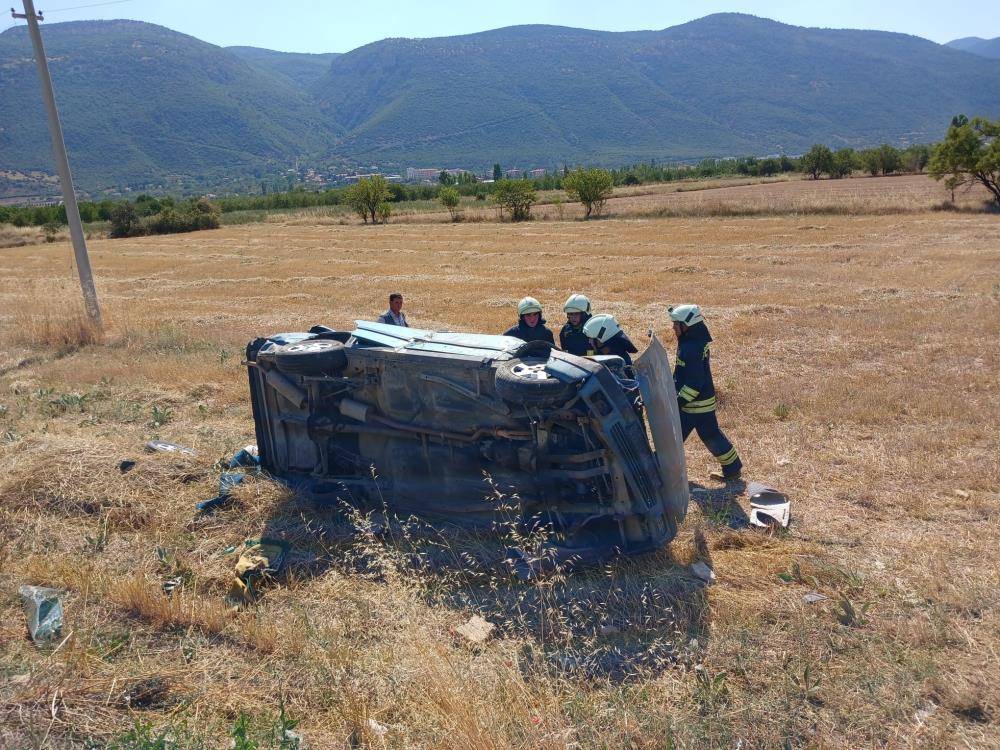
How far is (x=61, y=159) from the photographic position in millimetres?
12633

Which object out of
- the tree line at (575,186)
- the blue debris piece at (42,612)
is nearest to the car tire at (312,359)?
the blue debris piece at (42,612)

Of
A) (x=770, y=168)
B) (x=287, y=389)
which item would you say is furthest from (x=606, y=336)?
(x=770, y=168)

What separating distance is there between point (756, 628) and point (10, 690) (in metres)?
3.83

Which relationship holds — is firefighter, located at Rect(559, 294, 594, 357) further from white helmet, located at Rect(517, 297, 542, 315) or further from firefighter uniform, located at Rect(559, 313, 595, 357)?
white helmet, located at Rect(517, 297, 542, 315)

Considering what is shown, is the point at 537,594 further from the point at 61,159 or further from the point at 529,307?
the point at 61,159

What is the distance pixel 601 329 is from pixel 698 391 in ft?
3.28

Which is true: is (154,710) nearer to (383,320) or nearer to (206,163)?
(383,320)

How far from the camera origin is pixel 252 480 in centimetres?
606

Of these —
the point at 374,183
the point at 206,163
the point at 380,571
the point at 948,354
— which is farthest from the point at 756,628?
the point at 206,163

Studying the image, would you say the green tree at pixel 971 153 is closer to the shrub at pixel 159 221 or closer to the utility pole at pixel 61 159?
→ the utility pole at pixel 61 159

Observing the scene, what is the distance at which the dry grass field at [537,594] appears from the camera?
3340mm

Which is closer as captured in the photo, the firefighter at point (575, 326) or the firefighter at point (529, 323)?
the firefighter at point (575, 326)

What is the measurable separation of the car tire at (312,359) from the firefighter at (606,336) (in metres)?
2.15

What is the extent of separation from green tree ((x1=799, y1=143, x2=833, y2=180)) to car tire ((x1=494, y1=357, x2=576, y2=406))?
56.8 meters
